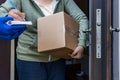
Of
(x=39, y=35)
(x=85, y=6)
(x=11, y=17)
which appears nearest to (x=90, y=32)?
(x=39, y=35)

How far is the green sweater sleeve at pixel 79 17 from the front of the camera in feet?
6.67

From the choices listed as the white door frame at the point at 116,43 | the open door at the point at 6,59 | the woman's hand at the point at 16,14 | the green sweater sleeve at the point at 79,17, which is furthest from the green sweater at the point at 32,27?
the open door at the point at 6,59

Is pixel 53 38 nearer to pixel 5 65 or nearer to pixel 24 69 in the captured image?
pixel 24 69

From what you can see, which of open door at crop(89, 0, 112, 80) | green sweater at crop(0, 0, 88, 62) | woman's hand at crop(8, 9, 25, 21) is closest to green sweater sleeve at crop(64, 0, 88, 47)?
green sweater at crop(0, 0, 88, 62)

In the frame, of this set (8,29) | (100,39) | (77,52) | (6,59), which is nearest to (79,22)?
(77,52)

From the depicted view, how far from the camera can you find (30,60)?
212cm

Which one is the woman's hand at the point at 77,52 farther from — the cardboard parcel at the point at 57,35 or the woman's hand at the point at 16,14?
the woman's hand at the point at 16,14

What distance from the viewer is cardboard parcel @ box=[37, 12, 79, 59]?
1.94m

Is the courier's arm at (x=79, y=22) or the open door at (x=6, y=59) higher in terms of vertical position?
the courier's arm at (x=79, y=22)

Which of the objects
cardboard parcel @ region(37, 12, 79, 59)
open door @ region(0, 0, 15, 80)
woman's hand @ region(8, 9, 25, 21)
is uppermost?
woman's hand @ region(8, 9, 25, 21)

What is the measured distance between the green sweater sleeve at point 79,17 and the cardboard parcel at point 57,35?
5cm

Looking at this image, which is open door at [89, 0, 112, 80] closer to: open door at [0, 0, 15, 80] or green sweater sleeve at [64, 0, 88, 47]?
green sweater sleeve at [64, 0, 88, 47]

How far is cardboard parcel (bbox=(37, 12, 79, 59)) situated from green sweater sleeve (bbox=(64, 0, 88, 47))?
47 millimetres

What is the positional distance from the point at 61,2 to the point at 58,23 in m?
0.25
